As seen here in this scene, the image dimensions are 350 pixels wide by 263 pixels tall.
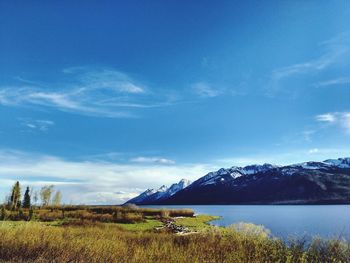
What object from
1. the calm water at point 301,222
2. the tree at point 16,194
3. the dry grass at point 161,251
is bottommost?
the dry grass at point 161,251

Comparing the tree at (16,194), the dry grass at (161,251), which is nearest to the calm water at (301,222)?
the dry grass at (161,251)

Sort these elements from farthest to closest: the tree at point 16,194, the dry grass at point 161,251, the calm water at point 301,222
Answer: the tree at point 16,194
the calm water at point 301,222
the dry grass at point 161,251

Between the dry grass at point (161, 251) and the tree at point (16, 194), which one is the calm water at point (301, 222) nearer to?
the dry grass at point (161, 251)

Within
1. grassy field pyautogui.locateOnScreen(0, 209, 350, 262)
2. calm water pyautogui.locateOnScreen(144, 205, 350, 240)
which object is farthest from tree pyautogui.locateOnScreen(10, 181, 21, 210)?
grassy field pyautogui.locateOnScreen(0, 209, 350, 262)

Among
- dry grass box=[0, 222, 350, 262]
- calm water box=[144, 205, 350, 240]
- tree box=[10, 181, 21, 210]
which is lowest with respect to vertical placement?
dry grass box=[0, 222, 350, 262]

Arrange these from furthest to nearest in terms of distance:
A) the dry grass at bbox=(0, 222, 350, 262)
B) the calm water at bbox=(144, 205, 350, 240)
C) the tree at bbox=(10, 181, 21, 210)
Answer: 1. the tree at bbox=(10, 181, 21, 210)
2. the calm water at bbox=(144, 205, 350, 240)
3. the dry grass at bbox=(0, 222, 350, 262)

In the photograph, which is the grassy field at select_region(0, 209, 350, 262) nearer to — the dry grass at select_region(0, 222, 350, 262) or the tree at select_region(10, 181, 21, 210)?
the dry grass at select_region(0, 222, 350, 262)

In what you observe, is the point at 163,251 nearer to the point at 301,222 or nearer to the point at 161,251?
the point at 161,251

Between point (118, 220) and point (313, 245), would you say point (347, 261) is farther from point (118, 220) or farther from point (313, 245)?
point (118, 220)

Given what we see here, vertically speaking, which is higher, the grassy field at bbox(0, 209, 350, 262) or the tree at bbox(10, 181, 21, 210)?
the tree at bbox(10, 181, 21, 210)

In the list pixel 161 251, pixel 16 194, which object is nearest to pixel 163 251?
pixel 161 251

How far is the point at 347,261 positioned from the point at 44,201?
96054 mm

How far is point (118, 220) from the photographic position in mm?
43562

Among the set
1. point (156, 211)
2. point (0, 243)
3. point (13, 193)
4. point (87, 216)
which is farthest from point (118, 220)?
point (13, 193)
